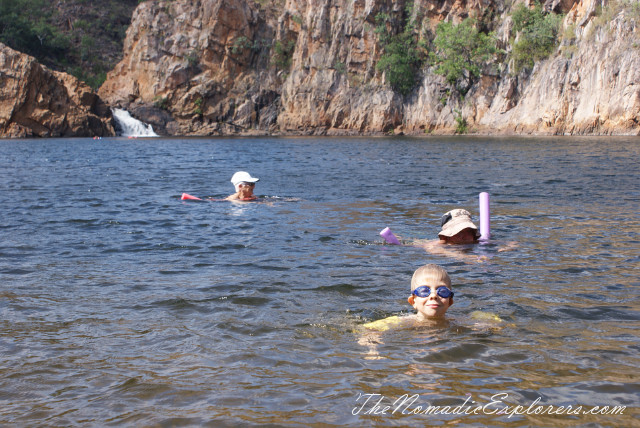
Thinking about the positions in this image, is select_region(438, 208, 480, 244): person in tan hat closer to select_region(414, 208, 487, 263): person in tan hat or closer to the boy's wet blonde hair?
select_region(414, 208, 487, 263): person in tan hat

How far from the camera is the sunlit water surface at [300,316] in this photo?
13.9ft

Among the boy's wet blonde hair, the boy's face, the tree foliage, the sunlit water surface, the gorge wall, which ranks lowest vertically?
the sunlit water surface

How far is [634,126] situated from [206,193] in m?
35.9

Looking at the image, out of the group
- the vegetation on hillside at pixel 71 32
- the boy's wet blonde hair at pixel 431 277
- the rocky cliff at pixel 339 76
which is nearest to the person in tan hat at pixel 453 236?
the boy's wet blonde hair at pixel 431 277

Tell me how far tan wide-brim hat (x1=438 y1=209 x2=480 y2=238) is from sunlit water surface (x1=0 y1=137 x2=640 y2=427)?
1.22ft

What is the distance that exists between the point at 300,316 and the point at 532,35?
55815 mm

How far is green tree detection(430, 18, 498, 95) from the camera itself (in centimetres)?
6203

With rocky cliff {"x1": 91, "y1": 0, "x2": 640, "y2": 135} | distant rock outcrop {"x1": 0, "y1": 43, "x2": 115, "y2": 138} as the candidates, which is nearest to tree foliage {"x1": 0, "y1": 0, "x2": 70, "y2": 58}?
rocky cliff {"x1": 91, "y1": 0, "x2": 640, "y2": 135}

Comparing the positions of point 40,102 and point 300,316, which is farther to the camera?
point 40,102

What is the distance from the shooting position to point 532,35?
5556cm

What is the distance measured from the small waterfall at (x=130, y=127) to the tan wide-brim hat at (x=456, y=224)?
78140 mm

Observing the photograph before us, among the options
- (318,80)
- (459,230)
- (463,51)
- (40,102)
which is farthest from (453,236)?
(40,102)

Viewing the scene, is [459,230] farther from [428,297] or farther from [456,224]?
[428,297]

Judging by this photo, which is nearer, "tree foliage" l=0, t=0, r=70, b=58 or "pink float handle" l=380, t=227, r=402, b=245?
"pink float handle" l=380, t=227, r=402, b=245
